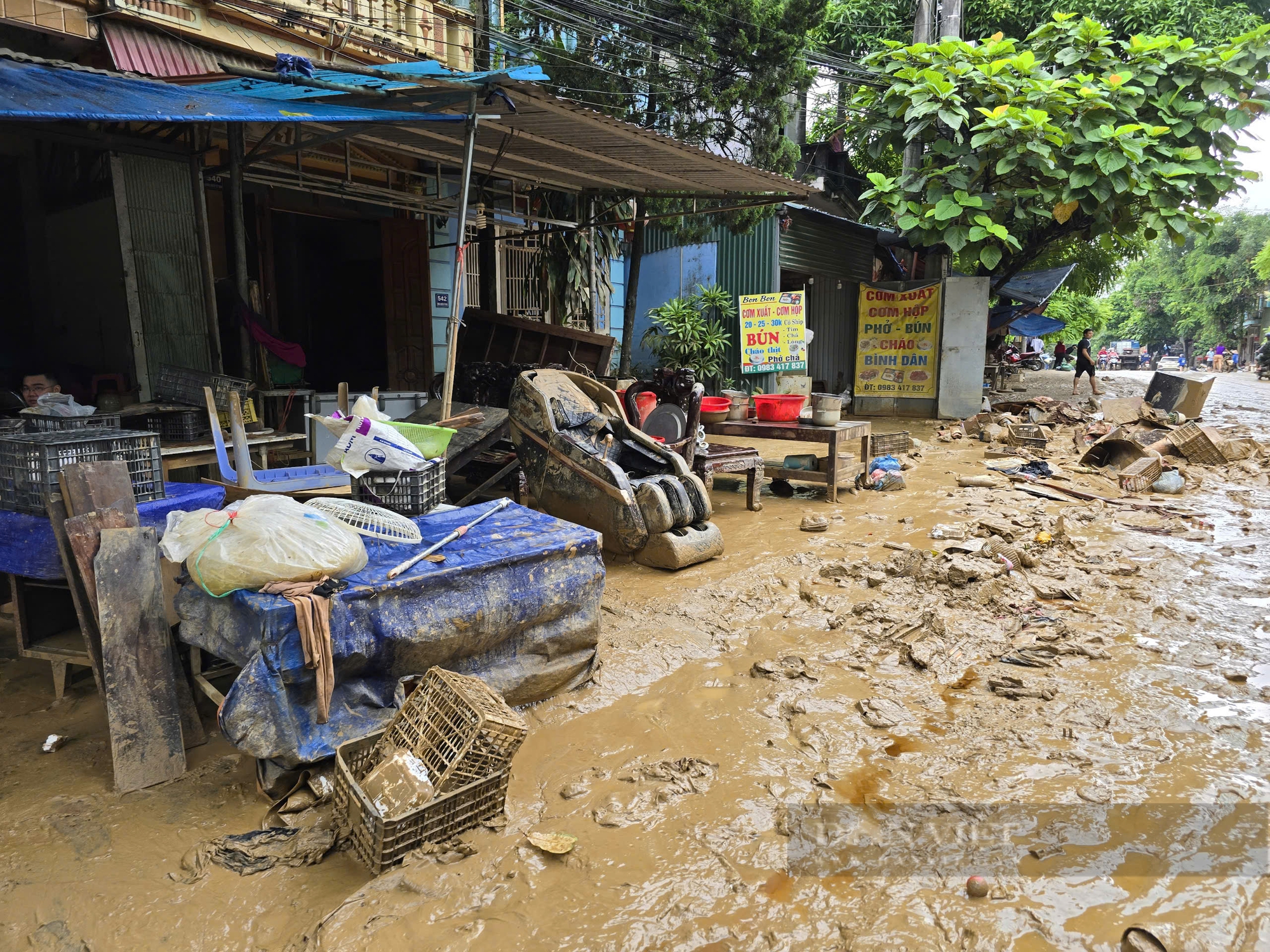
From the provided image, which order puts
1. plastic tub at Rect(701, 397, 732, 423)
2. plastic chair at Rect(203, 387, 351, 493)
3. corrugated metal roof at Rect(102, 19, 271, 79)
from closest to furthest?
plastic chair at Rect(203, 387, 351, 493) → corrugated metal roof at Rect(102, 19, 271, 79) → plastic tub at Rect(701, 397, 732, 423)

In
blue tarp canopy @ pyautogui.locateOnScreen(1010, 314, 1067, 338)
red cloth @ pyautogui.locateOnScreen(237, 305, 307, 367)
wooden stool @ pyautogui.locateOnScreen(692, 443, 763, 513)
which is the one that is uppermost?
blue tarp canopy @ pyautogui.locateOnScreen(1010, 314, 1067, 338)

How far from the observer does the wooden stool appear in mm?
6785

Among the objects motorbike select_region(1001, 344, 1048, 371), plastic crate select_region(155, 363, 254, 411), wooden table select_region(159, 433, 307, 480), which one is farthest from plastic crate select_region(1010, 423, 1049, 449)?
motorbike select_region(1001, 344, 1048, 371)

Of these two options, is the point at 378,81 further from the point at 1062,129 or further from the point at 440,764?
the point at 1062,129

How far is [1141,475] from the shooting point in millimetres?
8312

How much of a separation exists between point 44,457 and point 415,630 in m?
1.86

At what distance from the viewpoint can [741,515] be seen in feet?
23.3

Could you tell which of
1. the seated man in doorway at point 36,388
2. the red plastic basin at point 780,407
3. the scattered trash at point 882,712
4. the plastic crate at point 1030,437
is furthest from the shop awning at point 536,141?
the plastic crate at point 1030,437

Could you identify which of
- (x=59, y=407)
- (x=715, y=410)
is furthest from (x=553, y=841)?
(x=715, y=410)

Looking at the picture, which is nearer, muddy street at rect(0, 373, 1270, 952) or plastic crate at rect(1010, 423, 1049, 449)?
muddy street at rect(0, 373, 1270, 952)

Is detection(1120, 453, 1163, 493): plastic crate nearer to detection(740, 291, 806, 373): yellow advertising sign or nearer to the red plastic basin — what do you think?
the red plastic basin

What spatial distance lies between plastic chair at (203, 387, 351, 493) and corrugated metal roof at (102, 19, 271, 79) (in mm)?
3653

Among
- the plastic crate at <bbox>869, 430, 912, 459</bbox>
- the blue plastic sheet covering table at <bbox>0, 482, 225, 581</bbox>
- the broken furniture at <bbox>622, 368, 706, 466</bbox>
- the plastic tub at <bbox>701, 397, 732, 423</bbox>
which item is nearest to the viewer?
the blue plastic sheet covering table at <bbox>0, 482, 225, 581</bbox>

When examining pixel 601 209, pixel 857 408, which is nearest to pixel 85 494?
pixel 601 209
